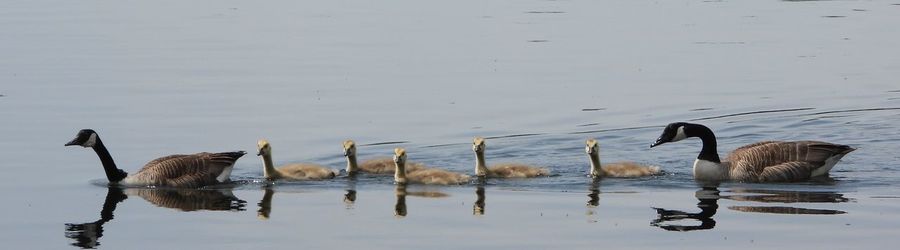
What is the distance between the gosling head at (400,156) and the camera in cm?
1831

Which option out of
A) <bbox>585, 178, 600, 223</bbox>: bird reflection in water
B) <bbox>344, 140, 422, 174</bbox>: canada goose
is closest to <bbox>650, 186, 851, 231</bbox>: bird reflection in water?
<bbox>585, 178, 600, 223</bbox>: bird reflection in water

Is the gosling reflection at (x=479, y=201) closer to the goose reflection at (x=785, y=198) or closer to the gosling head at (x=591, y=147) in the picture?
the gosling head at (x=591, y=147)

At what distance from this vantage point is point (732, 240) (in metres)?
14.7

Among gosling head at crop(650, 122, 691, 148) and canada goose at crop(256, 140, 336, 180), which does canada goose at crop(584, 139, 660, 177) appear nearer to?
gosling head at crop(650, 122, 691, 148)

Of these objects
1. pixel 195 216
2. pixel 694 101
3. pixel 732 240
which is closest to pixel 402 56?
pixel 694 101

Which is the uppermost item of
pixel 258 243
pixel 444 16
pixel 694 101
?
pixel 444 16

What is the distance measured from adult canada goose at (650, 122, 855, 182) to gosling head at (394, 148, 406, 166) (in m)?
3.31

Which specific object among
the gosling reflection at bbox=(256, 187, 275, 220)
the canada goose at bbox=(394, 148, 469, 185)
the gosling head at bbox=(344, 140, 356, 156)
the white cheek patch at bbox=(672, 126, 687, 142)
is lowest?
the gosling reflection at bbox=(256, 187, 275, 220)

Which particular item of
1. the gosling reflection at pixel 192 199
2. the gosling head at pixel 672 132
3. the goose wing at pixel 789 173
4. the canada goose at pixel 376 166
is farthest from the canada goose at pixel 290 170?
the goose wing at pixel 789 173

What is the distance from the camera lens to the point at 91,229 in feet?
51.9

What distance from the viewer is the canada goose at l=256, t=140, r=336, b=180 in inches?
740

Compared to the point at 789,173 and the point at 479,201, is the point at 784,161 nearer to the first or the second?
the point at 789,173

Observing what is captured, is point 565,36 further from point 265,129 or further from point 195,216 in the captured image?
point 195,216

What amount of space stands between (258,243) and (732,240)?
405cm
